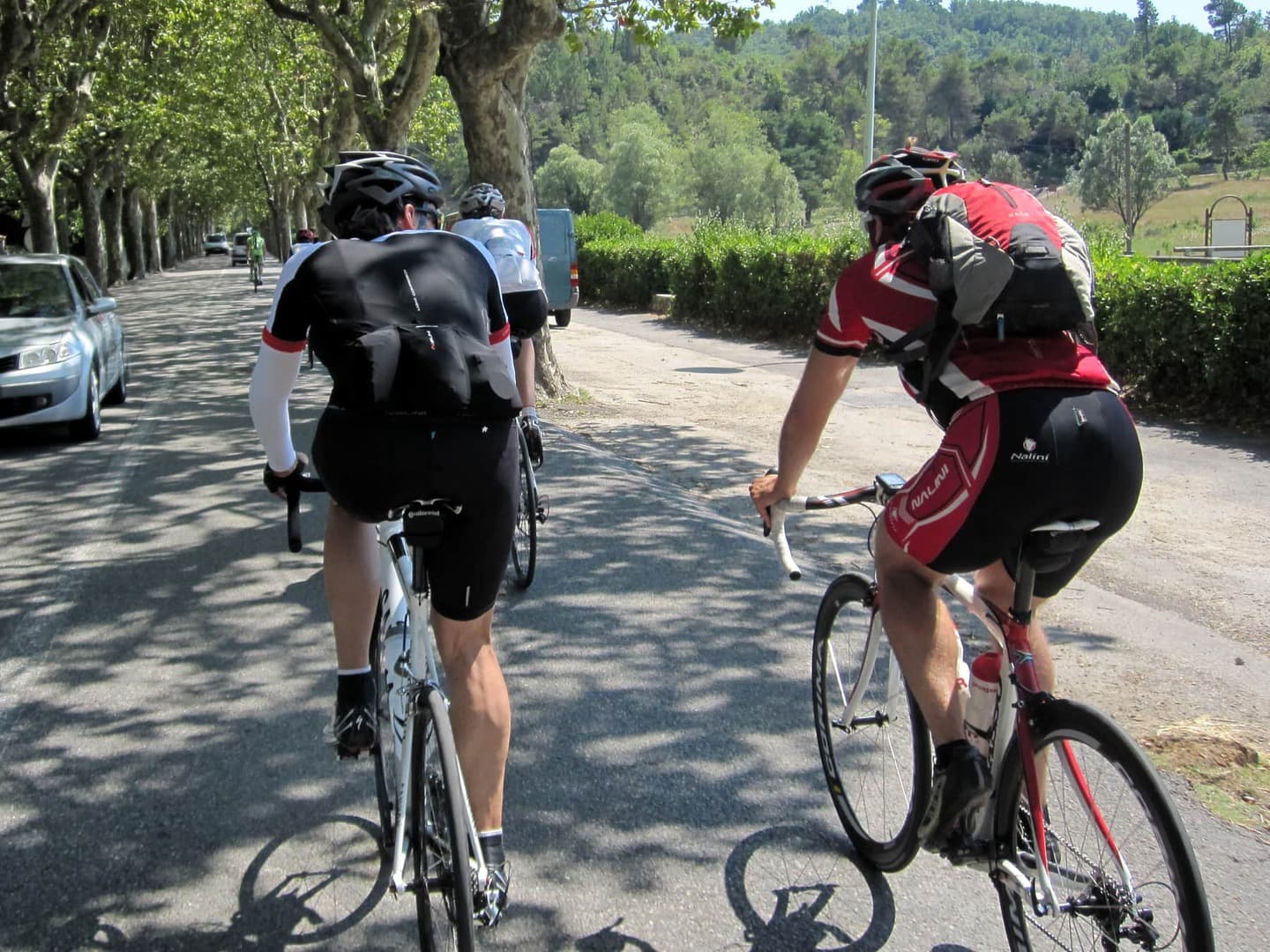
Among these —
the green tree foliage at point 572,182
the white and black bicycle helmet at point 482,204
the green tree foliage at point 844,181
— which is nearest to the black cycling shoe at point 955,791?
the white and black bicycle helmet at point 482,204

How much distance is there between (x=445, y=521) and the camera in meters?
2.69

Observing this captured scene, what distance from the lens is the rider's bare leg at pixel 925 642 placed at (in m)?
2.82

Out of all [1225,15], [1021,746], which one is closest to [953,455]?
[1021,746]

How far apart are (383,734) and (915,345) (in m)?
1.68

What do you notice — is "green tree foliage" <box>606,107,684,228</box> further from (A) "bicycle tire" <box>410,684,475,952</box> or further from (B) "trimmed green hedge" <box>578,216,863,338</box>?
(A) "bicycle tire" <box>410,684,475,952</box>

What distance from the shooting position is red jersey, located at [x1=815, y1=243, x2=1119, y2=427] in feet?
8.34

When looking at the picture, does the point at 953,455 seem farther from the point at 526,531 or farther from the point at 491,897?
the point at 526,531

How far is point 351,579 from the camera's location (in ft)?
10.0

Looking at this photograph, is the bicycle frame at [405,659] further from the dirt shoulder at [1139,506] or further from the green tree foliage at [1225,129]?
the green tree foliage at [1225,129]

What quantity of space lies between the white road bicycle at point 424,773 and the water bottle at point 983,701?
45.2 inches

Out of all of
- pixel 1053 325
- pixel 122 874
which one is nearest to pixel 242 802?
pixel 122 874

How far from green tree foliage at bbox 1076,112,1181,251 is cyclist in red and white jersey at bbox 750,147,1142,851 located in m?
62.3

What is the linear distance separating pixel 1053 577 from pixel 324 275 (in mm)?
1747

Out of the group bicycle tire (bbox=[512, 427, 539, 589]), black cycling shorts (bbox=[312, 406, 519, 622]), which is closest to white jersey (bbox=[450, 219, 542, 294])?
bicycle tire (bbox=[512, 427, 539, 589])
